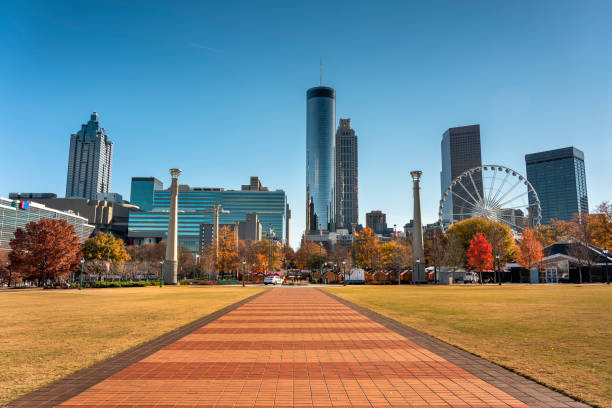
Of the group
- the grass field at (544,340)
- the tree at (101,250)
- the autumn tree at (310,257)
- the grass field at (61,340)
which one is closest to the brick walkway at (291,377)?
the grass field at (544,340)

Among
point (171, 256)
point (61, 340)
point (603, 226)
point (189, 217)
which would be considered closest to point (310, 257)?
point (171, 256)

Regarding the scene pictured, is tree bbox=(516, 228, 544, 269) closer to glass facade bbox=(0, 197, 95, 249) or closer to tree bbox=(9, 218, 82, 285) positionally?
tree bbox=(9, 218, 82, 285)

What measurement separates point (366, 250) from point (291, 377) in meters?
72.2

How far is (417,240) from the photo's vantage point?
6278 cm

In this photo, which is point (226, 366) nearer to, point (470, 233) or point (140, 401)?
Answer: point (140, 401)

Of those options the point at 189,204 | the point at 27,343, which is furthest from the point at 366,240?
the point at 189,204

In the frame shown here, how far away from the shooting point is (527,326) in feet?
42.4

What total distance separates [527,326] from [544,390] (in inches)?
295

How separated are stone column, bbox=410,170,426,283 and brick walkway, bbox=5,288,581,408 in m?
53.4

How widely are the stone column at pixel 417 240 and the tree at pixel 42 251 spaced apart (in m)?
50.4

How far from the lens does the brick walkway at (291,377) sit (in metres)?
5.88

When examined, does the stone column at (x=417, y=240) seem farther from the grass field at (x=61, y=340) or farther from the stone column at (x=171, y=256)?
the grass field at (x=61, y=340)

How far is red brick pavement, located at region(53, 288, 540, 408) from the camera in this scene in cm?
589

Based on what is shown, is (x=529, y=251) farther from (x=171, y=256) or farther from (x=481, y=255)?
(x=171, y=256)
